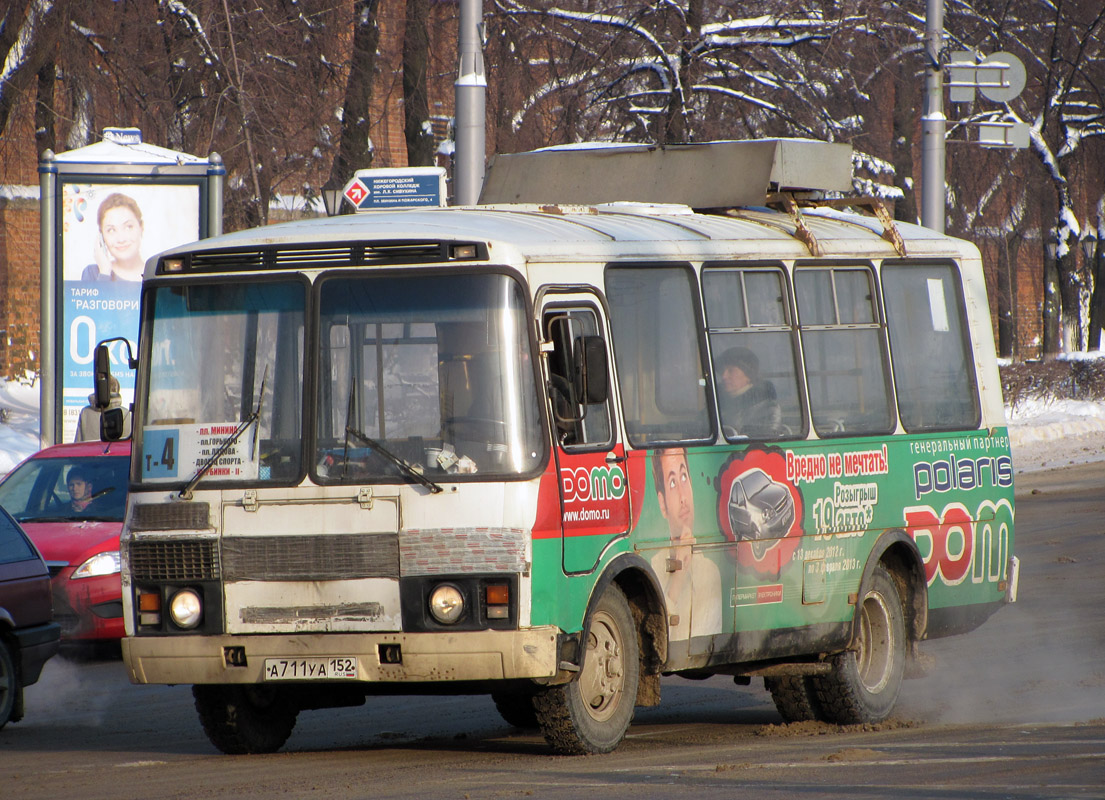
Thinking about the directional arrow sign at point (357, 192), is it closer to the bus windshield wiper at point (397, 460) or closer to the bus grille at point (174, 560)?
the bus grille at point (174, 560)

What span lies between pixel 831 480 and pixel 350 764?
305 cm

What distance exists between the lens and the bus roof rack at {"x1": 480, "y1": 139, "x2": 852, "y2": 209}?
10195 mm

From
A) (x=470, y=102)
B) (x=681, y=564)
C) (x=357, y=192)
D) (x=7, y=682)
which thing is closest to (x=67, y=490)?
(x=7, y=682)

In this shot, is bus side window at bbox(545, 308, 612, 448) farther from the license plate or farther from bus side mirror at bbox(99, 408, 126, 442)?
bus side mirror at bbox(99, 408, 126, 442)

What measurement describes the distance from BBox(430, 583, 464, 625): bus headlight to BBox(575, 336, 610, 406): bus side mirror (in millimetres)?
1002

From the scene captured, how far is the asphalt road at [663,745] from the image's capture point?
7.03m

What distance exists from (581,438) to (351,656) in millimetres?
1394

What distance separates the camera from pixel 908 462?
9875mm

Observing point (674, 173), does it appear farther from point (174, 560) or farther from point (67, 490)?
point (67, 490)

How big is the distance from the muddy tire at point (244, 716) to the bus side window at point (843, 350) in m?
3.18

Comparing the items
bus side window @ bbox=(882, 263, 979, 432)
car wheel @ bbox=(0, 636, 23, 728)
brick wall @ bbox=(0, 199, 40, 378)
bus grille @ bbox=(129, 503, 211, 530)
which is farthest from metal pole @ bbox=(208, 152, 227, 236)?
brick wall @ bbox=(0, 199, 40, 378)

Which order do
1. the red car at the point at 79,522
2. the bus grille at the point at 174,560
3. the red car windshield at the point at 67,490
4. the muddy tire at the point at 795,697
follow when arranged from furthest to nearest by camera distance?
the red car windshield at the point at 67,490 → the red car at the point at 79,522 → the muddy tire at the point at 795,697 → the bus grille at the point at 174,560

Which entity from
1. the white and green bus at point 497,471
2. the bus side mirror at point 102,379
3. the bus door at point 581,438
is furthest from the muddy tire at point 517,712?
the bus side mirror at point 102,379

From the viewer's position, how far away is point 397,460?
7.55 metres
